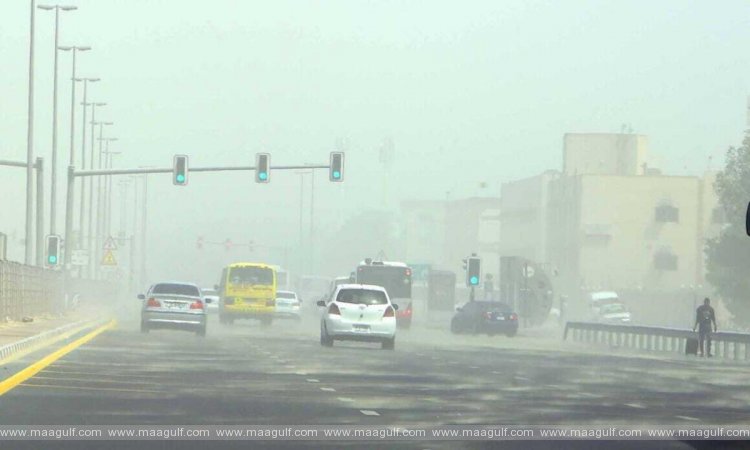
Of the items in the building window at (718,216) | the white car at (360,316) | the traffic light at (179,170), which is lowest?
the white car at (360,316)

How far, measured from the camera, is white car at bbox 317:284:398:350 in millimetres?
45312

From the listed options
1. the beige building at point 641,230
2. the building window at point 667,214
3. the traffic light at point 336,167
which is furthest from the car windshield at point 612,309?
the traffic light at point 336,167

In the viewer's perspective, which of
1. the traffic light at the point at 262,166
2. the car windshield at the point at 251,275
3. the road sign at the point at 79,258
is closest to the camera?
the traffic light at the point at 262,166

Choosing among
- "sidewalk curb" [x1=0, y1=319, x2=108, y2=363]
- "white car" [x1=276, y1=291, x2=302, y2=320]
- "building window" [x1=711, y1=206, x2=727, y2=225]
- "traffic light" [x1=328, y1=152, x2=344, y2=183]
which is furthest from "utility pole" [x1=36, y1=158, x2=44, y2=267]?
"building window" [x1=711, y1=206, x2=727, y2=225]

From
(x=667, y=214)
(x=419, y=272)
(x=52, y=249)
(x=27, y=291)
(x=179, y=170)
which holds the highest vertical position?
(x=667, y=214)

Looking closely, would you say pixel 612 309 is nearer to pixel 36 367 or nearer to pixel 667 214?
pixel 667 214

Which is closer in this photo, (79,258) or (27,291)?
(27,291)

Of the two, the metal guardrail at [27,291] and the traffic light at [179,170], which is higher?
the traffic light at [179,170]

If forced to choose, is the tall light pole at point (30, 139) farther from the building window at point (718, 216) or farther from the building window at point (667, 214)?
the building window at point (667, 214)

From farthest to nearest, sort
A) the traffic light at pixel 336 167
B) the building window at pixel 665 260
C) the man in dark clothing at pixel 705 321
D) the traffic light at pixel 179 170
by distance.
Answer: the building window at pixel 665 260 → the traffic light at pixel 336 167 → the traffic light at pixel 179 170 → the man in dark clothing at pixel 705 321

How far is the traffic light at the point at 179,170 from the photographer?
181ft

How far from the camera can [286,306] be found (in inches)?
3312

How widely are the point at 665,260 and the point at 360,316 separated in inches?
3817

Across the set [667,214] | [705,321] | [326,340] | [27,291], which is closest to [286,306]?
[27,291]
